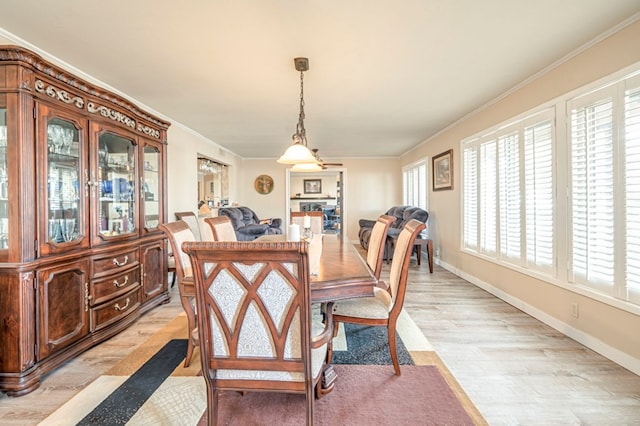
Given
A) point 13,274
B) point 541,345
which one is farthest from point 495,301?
point 13,274

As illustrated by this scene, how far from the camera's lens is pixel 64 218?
7.38 ft

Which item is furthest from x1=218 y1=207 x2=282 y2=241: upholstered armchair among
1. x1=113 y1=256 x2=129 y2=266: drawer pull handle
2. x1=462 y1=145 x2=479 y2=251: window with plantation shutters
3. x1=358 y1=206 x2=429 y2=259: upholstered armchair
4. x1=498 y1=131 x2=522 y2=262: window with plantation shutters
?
x1=498 y1=131 x2=522 y2=262: window with plantation shutters

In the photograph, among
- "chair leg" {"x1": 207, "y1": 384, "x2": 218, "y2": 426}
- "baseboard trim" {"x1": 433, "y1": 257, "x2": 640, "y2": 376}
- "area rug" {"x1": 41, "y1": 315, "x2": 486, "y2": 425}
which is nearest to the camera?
"chair leg" {"x1": 207, "y1": 384, "x2": 218, "y2": 426}

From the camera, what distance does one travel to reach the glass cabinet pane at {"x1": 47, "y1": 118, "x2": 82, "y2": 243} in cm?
212

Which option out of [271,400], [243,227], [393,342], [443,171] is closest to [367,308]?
[393,342]

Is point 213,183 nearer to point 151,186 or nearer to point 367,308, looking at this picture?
point 151,186

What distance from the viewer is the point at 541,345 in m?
2.46

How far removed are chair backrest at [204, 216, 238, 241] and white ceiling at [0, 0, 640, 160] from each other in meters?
1.37

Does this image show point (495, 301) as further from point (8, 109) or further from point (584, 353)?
point (8, 109)

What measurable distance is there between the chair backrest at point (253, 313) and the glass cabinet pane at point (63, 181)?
1.60 meters

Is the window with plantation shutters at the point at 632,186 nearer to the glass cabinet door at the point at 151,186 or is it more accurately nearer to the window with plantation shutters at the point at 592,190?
the window with plantation shutters at the point at 592,190

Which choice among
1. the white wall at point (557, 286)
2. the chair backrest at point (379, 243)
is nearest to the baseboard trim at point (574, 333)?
the white wall at point (557, 286)

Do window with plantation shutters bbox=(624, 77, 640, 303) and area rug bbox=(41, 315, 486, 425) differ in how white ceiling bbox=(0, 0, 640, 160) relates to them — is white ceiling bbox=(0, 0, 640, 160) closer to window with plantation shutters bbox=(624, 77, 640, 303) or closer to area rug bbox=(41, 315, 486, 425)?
window with plantation shutters bbox=(624, 77, 640, 303)

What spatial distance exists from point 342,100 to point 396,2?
1.79 meters
